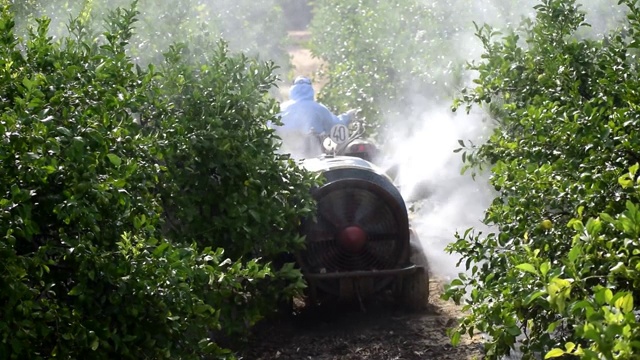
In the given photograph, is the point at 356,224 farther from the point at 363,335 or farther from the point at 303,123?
the point at 303,123

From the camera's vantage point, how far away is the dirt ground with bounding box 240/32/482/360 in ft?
30.9

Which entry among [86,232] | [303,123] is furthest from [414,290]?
[86,232]

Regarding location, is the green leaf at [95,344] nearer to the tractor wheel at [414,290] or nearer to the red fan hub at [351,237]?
the red fan hub at [351,237]

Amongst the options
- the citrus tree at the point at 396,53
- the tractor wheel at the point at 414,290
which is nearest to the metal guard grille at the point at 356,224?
the tractor wheel at the point at 414,290

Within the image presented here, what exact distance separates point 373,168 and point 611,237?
6755 millimetres

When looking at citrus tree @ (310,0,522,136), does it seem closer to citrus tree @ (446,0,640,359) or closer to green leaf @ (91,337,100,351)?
citrus tree @ (446,0,640,359)

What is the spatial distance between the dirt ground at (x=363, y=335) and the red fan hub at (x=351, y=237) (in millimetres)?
597

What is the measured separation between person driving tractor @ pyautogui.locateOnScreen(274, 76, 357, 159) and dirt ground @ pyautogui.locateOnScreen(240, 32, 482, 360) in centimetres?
273

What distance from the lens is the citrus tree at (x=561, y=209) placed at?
398 centimetres

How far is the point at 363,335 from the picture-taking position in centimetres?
1003

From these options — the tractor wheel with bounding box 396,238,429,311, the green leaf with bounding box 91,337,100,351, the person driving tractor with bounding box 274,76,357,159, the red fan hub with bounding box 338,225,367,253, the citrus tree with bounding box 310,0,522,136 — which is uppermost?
the citrus tree with bounding box 310,0,522,136

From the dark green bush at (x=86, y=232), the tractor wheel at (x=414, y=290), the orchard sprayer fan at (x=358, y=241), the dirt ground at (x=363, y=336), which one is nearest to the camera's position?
the dark green bush at (x=86, y=232)

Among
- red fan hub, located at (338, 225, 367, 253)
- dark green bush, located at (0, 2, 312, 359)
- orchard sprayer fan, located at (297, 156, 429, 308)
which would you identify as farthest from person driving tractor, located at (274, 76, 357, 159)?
dark green bush, located at (0, 2, 312, 359)

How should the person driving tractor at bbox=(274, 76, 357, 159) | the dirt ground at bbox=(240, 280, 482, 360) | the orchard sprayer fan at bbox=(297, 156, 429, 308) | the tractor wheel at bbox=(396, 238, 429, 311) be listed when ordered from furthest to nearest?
the person driving tractor at bbox=(274, 76, 357, 159) → the tractor wheel at bbox=(396, 238, 429, 311) → the orchard sprayer fan at bbox=(297, 156, 429, 308) → the dirt ground at bbox=(240, 280, 482, 360)
